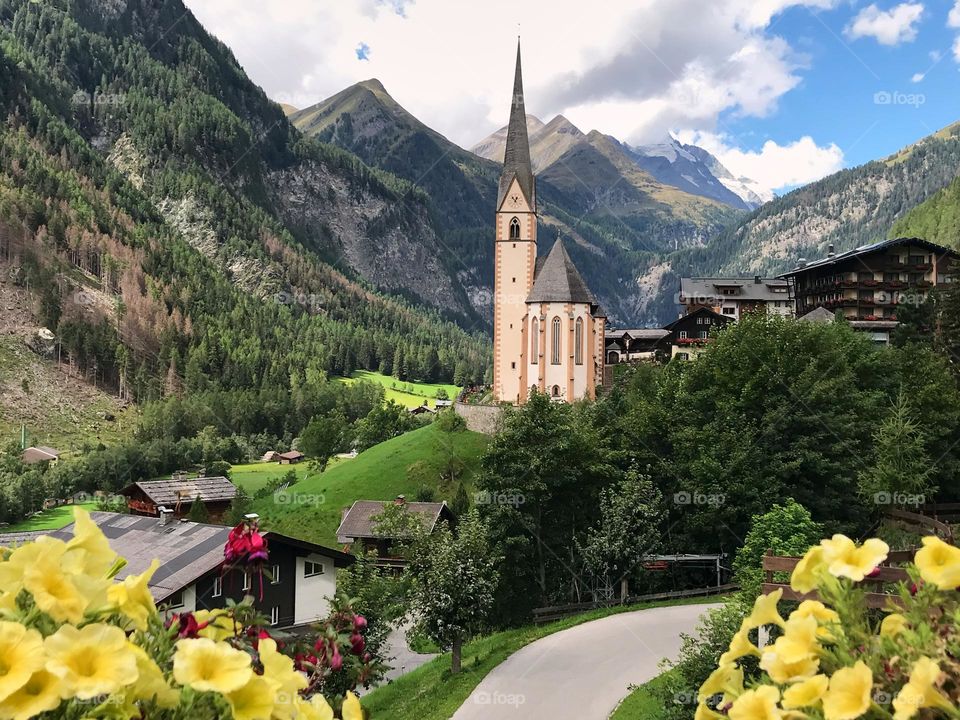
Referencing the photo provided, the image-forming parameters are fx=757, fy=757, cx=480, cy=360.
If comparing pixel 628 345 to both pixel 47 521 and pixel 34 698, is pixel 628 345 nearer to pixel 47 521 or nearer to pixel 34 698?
pixel 47 521

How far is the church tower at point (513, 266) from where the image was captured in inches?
2461

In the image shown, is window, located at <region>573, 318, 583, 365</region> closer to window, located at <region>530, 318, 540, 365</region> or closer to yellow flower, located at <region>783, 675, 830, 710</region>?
window, located at <region>530, 318, 540, 365</region>

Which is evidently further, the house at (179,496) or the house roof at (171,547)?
the house at (179,496)

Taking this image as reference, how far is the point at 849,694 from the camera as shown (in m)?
2.05

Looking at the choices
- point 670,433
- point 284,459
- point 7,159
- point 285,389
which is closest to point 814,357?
point 670,433

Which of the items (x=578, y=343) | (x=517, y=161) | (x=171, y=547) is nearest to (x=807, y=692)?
(x=171, y=547)

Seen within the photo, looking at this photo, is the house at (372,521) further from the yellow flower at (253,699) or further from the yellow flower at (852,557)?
the yellow flower at (253,699)

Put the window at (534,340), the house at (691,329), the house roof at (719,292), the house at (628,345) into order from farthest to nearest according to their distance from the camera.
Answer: the house roof at (719,292)
the house at (628,345)
the house at (691,329)
the window at (534,340)

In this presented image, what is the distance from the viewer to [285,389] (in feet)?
467

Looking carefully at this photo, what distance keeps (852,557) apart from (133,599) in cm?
223

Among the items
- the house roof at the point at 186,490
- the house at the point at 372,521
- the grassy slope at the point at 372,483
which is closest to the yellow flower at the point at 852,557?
the house at the point at 372,521

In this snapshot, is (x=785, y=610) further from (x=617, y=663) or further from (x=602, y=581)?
(x=602, y=581)

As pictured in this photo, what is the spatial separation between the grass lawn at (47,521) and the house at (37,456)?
1966 cm

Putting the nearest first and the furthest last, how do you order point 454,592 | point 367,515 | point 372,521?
point 454,592, point 372,521, point 367,515
